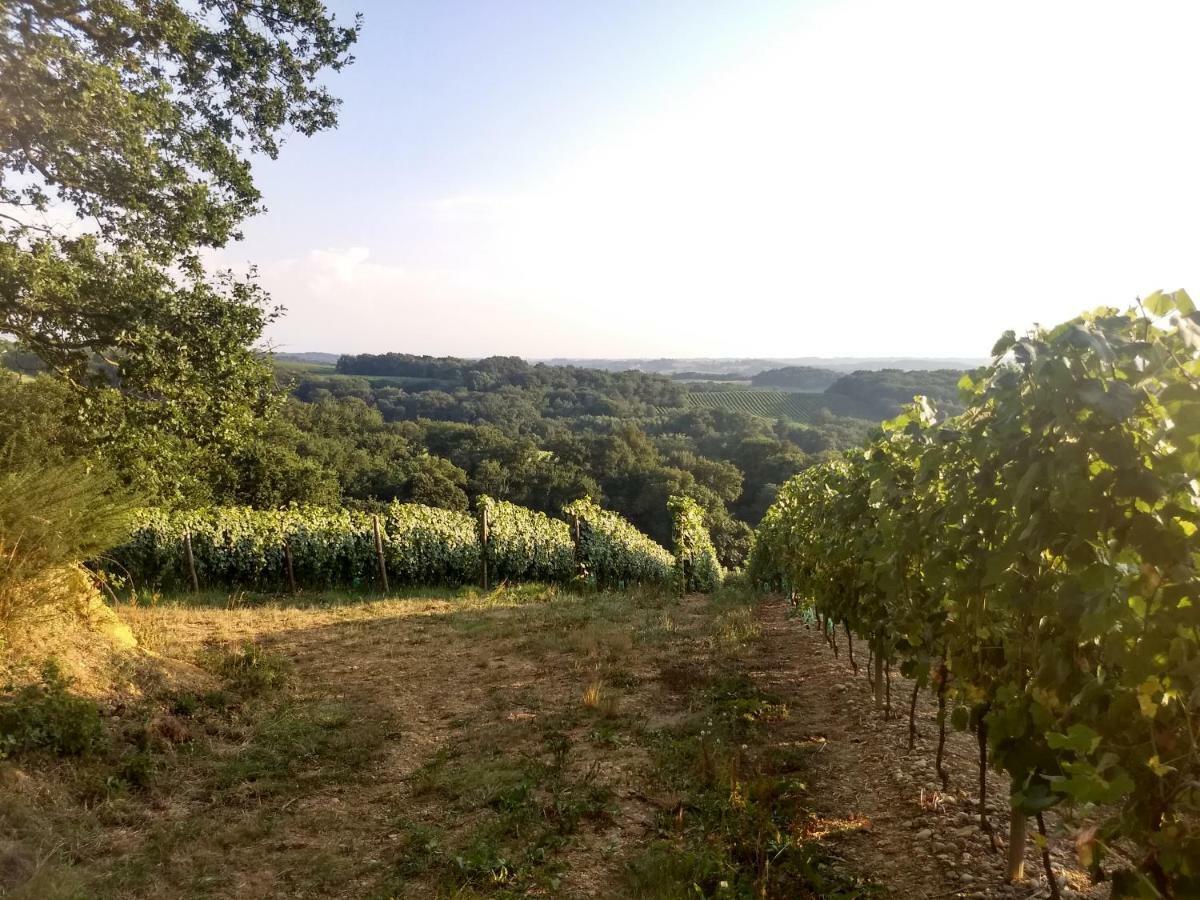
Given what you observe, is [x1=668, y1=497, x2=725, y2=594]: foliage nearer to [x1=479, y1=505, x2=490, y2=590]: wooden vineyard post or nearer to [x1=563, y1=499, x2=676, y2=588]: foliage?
[x1=563, y1=499, x2=676, y2=588]: foliage

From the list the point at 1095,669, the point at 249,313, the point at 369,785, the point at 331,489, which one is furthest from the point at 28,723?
the point at 331,489

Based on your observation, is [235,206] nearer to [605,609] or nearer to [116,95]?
[116,95]

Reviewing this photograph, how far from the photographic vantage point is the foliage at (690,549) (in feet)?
65.6

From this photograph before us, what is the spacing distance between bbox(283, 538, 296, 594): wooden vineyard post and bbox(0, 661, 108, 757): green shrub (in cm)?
959

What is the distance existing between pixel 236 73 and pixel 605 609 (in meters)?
9.81

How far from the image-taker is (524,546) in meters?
18.2

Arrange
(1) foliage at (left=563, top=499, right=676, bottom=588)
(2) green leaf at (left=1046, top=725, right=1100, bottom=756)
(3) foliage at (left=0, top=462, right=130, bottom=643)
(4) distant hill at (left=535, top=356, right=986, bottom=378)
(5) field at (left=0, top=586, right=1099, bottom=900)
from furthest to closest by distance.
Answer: (4) distant hill at (left=535, top=356, right=986, bottom=378) → (1) foliage at (left=563, top=499, right=676, bottom=588) → (3) foliage at (left=0, top=462, right=130, bottom=643) → (5) field at (left=0, top=586, right=1099, bottom=900) → (2) green leaf at (left=1046, top=725, right=1100, bottom=756)

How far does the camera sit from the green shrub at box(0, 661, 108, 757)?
14.5ft

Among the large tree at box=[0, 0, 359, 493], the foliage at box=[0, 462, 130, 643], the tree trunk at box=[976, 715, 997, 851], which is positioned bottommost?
the tree trunk at box=[976, 715, 997, 851]

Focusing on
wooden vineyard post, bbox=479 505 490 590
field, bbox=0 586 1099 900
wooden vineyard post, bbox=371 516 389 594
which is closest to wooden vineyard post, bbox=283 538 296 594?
wooden vineyard post, bbox=371 516 389 594

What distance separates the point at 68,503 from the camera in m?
5.69

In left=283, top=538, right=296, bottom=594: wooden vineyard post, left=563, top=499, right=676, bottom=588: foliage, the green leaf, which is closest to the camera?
the green leaf

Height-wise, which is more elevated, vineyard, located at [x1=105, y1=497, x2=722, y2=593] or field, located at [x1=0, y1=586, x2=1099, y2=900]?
field, located at [x1=0, y1=586, x2=1099, y2=900]

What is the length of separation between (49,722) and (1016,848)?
589 centimetres
